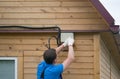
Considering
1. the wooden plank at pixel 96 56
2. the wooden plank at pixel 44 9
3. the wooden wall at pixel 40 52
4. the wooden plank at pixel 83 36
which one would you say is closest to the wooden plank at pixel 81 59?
the wooden wall at pixel 40 52

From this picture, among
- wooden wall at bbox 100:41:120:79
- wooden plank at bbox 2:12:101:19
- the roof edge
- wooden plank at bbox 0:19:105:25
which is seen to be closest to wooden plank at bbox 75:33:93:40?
wooden plank at bbox 0:19:105:25

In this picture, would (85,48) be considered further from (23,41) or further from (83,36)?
(23,41)

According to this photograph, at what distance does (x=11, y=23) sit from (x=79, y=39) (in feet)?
5.04

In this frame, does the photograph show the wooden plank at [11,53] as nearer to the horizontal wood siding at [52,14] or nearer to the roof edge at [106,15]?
the horizontal wood siding at [52,14]

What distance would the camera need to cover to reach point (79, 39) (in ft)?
33.3

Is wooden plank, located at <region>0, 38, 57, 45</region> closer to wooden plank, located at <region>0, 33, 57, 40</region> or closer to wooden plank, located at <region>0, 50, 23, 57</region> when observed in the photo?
wooden plank, located at <region>0, 33, 57, 40</region>

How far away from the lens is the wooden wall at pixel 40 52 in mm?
10109

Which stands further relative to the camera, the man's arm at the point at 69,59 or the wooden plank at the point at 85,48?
the wooden plank at the point at 85,48

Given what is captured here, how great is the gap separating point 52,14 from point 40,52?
869 mm

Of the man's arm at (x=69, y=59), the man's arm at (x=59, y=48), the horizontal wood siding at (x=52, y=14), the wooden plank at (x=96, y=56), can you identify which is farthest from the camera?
the horizontal wood siding at (x=52, y=14)

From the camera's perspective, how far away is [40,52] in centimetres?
1028

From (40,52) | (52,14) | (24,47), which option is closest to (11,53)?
(24,47)

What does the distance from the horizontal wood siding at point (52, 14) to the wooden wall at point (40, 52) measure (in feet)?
0.81

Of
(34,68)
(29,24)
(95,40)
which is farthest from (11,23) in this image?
(95,40)
